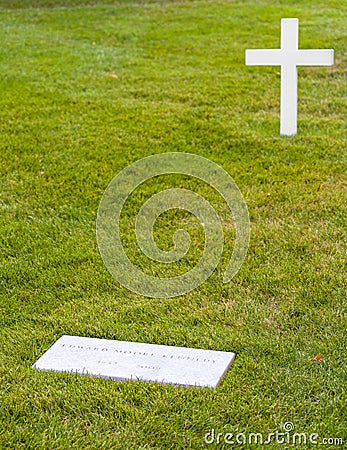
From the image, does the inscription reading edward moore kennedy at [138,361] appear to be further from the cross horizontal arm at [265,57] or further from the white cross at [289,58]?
the cross horizontal arm at [265,57]

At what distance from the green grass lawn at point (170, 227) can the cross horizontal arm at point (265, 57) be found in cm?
74

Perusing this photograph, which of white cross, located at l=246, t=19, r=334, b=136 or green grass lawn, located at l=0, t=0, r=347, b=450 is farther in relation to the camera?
white cross, located at l=246, t=19, r=334, b=136

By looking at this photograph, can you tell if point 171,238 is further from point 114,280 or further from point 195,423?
point 195,423

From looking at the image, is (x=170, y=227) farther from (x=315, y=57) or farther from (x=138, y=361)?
(x=315, y=57)

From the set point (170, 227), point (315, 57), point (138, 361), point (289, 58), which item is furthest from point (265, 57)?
point (138, 361)

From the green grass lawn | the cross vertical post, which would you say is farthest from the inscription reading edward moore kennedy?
the cross vertical post

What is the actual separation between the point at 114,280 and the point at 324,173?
2.37m

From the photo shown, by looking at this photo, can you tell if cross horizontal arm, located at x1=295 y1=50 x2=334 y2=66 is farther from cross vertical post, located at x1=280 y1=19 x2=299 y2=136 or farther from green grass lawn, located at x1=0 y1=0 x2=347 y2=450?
green grass lawn, located at x1=0 y1=0 x2=347 y2=450

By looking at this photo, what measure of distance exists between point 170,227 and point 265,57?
200cm

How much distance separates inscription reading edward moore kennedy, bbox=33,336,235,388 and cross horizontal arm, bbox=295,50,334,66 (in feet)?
11.1

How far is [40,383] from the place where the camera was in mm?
3535

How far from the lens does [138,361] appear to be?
12.0 ft

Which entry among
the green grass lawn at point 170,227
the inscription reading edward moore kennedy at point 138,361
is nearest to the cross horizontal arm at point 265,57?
the green grass lawn at point 170,227

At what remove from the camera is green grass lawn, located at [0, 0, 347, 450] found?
3305mm
